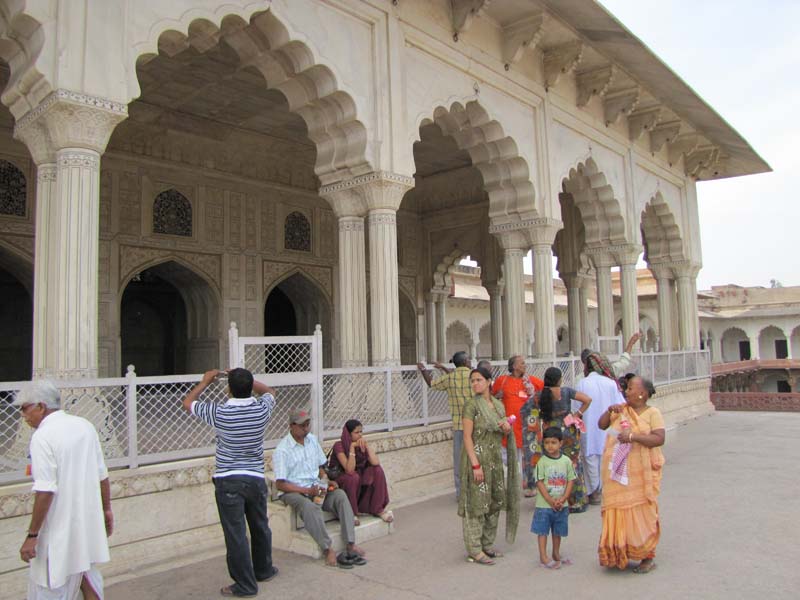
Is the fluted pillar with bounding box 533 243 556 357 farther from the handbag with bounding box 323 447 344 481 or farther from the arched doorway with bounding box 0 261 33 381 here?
the arched doorway with bounding box 0 261 33 381

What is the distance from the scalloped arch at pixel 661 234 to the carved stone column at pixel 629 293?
94.5 inches

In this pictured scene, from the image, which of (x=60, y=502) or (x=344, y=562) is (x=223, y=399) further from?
(x=60, y=502)

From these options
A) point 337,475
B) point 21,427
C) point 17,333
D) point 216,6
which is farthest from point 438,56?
point 17,333

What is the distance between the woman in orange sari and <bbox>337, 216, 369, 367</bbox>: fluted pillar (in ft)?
12.2

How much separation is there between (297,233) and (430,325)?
181 inches

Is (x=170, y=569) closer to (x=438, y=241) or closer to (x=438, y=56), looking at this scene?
(x=438, y=56)

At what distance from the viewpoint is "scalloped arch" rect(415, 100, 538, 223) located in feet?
29.4

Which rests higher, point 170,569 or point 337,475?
point 337,475

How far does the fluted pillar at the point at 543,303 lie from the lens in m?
9.88

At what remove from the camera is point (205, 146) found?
35.2ft

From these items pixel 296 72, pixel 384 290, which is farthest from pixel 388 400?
pixel 296 72

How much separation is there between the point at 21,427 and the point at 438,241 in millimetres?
11605

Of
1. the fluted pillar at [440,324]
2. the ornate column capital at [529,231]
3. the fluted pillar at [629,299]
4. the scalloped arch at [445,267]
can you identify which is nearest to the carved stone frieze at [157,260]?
the ornate column capital at [529,231]

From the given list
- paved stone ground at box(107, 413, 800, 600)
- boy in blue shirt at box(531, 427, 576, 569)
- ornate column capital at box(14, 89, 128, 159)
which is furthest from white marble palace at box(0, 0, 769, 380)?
boy in blue shirt at box(531, 427, 576, 569)
